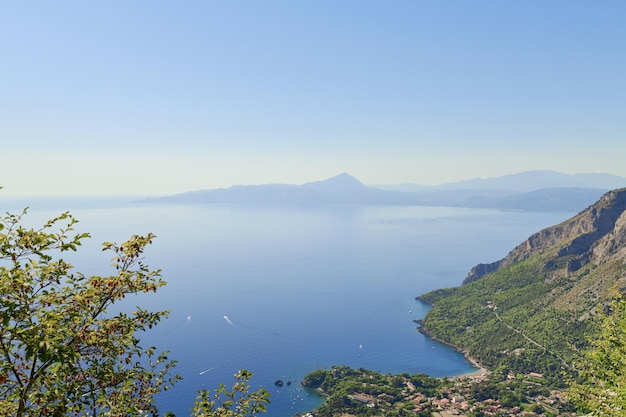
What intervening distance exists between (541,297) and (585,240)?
89.0 ft

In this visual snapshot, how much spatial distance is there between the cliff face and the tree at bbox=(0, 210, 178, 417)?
108275mm

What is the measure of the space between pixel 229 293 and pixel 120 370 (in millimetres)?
130432

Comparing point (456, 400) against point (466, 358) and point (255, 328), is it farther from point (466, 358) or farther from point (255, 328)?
point (255, 328)

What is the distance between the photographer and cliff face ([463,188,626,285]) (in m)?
93.4

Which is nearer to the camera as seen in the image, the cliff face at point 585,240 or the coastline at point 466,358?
the coastline at point 466,358

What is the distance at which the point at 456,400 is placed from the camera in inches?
2363

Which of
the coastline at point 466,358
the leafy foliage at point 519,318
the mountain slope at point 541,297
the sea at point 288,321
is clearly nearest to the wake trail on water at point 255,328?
the sea at point 288,321

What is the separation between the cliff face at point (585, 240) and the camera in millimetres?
93438

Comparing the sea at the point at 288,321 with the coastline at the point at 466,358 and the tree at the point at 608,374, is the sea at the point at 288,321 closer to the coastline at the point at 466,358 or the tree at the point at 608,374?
the coastline at the point at 466,358

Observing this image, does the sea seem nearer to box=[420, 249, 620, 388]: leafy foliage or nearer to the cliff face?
box=[420, 249, 620, 388]: leafy foliage

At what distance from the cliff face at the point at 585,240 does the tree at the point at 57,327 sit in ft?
355

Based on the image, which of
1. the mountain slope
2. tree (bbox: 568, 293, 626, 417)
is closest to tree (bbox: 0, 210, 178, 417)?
tree (bbox: 568, 293, 626, 417)

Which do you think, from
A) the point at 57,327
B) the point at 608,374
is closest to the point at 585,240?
the point at 608,374

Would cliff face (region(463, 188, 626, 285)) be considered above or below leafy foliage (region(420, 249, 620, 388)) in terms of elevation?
above
